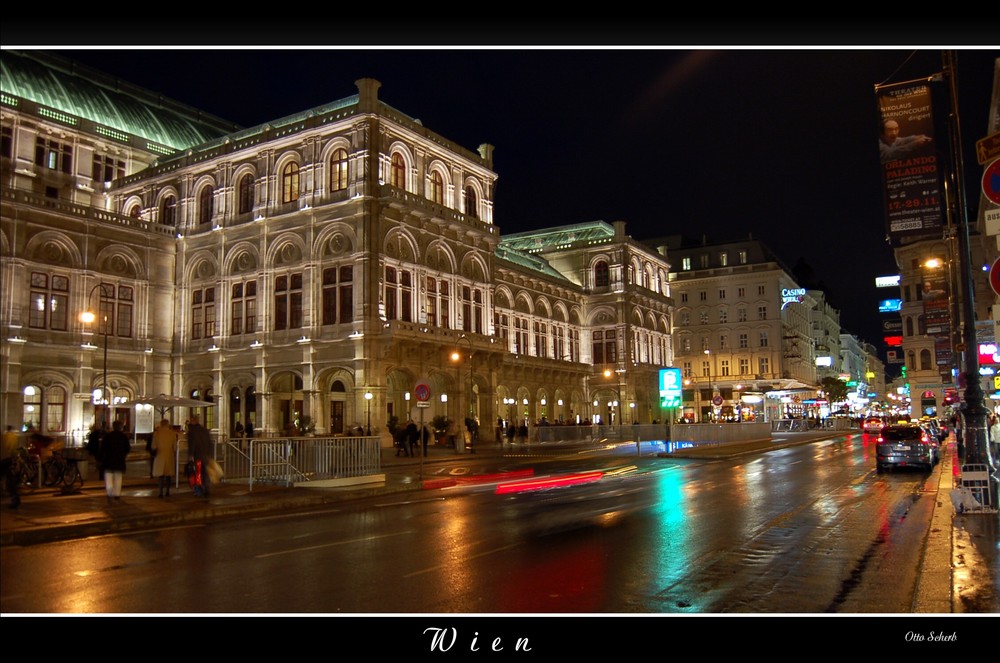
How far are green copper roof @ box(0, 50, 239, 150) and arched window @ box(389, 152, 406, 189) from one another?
59.2ft

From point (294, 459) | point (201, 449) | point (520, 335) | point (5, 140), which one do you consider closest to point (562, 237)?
point (520, 335)

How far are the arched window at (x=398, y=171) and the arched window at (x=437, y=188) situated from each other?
2.89 meters

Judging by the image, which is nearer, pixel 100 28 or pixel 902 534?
pixel 100 28

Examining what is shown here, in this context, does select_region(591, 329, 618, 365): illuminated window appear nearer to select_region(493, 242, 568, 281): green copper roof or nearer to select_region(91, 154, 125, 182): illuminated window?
select_region(493, 242, 568, 281): green copper roof

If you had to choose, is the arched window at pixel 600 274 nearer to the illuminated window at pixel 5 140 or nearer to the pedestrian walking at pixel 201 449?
the pedestrian walking at pixel 201 449

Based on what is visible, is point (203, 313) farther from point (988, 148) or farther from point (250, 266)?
point (988, 148)

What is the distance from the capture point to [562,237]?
3150 inches

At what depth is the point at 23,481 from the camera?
759 inches

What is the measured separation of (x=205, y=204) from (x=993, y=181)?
47233 millimetres

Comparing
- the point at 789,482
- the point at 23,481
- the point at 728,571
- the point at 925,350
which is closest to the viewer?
the point at 728,571

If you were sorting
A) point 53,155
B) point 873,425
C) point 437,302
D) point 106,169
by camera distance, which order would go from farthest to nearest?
point 873,425 < point 106,169 < point 437,302 < point 53,155

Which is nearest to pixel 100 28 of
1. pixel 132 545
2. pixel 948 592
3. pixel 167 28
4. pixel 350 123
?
pixel 167 28
